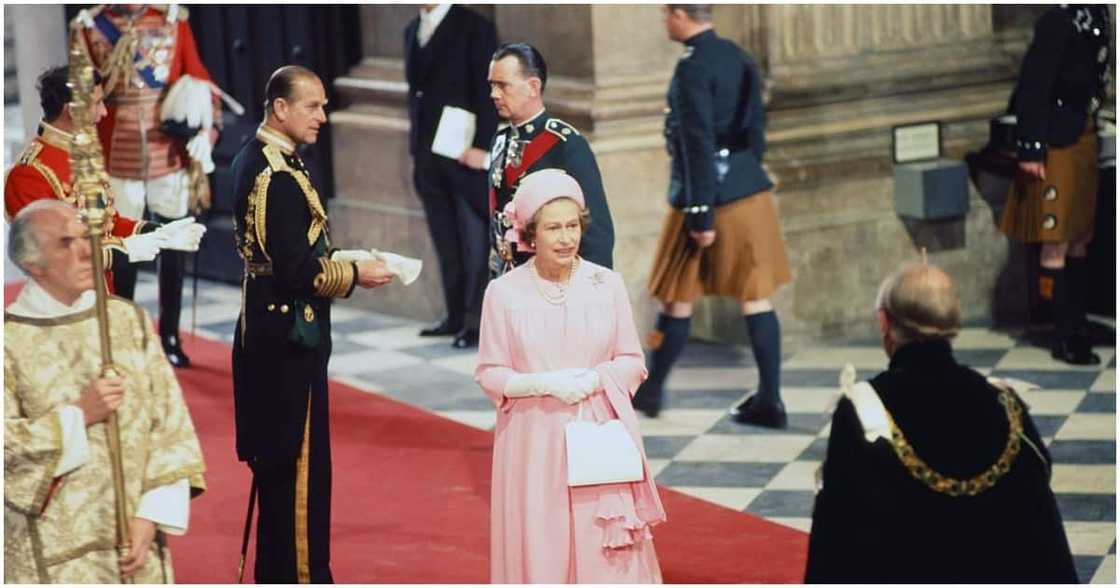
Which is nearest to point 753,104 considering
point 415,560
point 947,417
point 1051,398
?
point 1051,398

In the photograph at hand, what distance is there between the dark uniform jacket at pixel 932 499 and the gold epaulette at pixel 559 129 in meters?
2.51

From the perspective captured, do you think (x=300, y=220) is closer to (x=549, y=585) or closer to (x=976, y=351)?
(x=549, y=585)

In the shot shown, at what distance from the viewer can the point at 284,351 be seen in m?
6.00

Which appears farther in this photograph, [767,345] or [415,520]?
[767,345]

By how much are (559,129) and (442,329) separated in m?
3.91

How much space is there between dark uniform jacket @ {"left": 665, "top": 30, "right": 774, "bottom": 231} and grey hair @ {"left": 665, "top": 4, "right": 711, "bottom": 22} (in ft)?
0.22

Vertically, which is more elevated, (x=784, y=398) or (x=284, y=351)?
(x=284, y=351)

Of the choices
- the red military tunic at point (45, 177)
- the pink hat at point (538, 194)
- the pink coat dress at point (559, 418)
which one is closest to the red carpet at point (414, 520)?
the pink coat dress at point (559, 418)

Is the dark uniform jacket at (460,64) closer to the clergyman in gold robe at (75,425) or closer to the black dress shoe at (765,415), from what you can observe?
the black dress shoe at (765,415)

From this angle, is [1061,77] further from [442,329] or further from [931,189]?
A: [442,329]

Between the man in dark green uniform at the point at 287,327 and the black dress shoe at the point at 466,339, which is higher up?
the man in dark green uniform at the point at 287,327

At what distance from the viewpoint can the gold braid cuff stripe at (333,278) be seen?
19.3 ft

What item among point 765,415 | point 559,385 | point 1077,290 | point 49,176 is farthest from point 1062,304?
point 49,176

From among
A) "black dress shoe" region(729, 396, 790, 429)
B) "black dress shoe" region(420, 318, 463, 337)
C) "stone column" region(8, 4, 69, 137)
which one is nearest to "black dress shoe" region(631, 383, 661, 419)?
"black dress shoe" region(729, 396, 790, 429)
